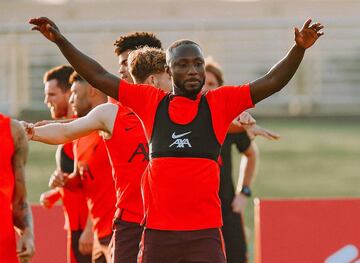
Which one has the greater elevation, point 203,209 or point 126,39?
point 126,39

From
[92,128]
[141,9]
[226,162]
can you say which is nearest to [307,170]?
[226,162]

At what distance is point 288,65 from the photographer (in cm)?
647

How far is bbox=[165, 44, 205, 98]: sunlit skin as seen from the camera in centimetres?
647

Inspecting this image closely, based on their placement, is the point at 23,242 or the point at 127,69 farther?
the point at 127,69

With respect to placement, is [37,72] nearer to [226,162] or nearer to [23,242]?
[226,162]

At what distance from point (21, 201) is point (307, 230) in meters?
4.07

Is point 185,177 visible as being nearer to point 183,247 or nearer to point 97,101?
point 183,247

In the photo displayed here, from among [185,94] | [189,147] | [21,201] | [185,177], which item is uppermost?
[185,94]

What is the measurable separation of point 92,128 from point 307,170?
1401 cm

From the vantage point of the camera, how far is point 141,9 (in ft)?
139

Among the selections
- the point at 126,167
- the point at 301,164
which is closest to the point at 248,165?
the point at 126,167

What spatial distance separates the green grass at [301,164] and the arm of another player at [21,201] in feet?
26.2

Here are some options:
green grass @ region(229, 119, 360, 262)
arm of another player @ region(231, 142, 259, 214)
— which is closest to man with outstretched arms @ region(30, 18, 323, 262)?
arm of another player @ region(231, 142, 259, 214)

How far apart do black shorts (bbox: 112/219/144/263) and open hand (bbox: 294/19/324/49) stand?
5.59ft
